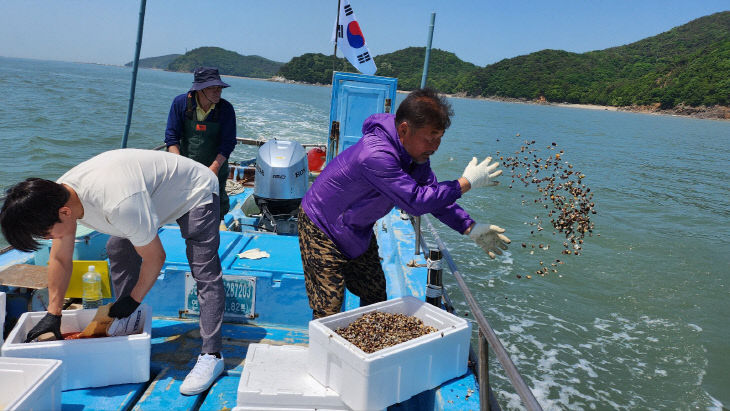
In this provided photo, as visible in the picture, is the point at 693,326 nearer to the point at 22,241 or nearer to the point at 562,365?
the point at 562,365

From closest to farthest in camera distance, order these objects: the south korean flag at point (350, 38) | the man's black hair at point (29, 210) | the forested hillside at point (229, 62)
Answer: the man's black hair at point (29, 210), the south korean flag at point (350, 38), the forested hillside at point (229, 62)

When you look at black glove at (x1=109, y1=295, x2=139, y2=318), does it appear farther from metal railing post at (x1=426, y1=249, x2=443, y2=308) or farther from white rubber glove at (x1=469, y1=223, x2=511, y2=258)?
white rubber glove at (x1=469, y1=223, x2=511, y2=258)

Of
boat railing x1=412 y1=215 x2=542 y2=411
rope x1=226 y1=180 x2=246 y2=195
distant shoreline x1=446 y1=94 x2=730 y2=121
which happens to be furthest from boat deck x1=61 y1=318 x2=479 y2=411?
distant shoreline x1=446 y1=94 x2=730 y2=121

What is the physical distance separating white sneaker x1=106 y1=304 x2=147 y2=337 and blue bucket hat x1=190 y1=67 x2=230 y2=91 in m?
Result: 1.67

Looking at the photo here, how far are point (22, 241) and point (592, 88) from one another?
8676 cm

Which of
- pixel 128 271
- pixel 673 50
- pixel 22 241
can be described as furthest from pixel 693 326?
pixel 673 50

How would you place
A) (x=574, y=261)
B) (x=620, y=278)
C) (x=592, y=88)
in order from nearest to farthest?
1. (x=620, y=278)
2. (x=574, y=261)
3. (x=592, y=88)

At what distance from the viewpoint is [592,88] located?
77.7 metres

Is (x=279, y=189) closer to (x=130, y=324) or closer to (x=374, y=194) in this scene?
(x=130, y=324)

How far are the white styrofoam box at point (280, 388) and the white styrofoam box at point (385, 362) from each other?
5cm

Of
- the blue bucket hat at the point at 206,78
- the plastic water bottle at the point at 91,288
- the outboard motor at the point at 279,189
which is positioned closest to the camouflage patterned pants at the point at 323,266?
the plastic water bottle at the point at 91,288

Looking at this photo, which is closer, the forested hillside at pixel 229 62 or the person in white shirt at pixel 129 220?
the person in white shirt at pixel 129 220

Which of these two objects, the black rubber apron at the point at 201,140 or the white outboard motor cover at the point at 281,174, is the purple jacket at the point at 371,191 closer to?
the black rubber apron at the point at 201,140

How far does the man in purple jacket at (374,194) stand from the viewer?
199 centimetres
